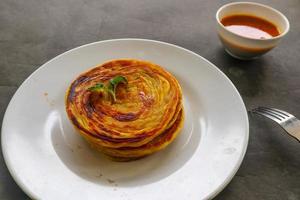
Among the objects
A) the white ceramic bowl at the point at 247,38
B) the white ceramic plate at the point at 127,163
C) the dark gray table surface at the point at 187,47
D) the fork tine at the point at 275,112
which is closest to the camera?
the white ceramic plate at the point at 127,163

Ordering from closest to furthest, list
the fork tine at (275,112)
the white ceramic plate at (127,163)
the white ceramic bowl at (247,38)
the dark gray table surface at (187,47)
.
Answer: the white ceramic plate at (127,163) < the dark gray table surface at (187,47) < the fork tine at (275,112) < the white ceramic bowl at (247,38)

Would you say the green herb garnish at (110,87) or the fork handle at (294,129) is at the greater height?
the green herb garnish at (110,87)

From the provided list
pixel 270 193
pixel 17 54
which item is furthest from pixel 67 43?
pixel 270 193

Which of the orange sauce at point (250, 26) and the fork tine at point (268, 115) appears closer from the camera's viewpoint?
the fork tine at point (268, 115)

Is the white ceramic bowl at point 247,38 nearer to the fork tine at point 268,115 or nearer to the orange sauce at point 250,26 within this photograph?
the orange sauce at point 250,26

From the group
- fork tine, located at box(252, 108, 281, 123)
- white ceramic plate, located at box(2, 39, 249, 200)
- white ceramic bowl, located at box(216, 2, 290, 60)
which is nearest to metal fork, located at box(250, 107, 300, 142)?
Answer: fork tine, located at box(252, 108, 281, 123)

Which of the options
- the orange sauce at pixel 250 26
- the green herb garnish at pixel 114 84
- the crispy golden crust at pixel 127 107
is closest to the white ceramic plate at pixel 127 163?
the crispy golden crust at pixel 127 107
